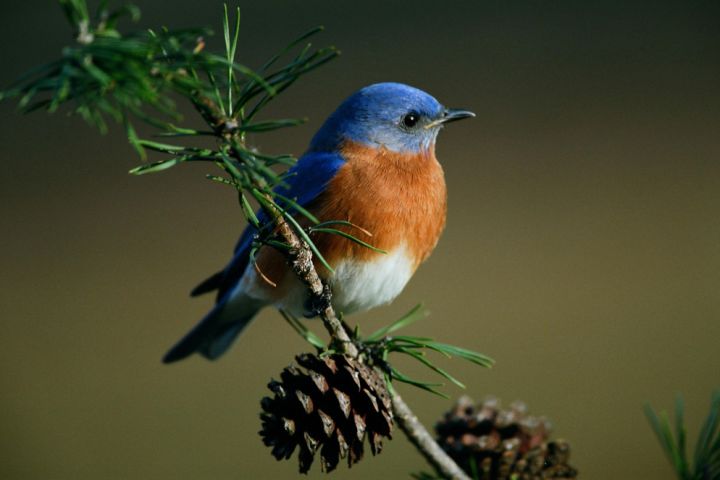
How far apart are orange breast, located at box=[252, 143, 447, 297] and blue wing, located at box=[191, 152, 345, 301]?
0.03m

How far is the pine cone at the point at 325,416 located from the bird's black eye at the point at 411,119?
1.21 metres

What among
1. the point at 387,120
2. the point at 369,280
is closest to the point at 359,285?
the point at 369,280

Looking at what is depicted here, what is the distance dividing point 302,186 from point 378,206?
0.23m

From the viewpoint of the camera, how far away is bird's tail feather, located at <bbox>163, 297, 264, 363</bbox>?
295 centimetres

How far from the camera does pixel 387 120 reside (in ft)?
7.88

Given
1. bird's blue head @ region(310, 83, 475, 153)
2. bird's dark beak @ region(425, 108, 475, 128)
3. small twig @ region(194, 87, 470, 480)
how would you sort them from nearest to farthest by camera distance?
small twig @ region(194, 87, 470, 480) → bird's blue head @ region(310, 83, 475, 153) → bird's dark beak @ region(425, 108, 475, 128)

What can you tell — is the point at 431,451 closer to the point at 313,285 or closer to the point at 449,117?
the point at 313,285

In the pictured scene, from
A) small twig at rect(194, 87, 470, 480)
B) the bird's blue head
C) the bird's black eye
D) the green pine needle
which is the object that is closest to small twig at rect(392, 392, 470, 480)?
small twig at rect(194, 87, 470, 480)

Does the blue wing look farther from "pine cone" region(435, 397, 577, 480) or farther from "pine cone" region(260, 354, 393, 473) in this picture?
"pine cone" region(435, 397, 577, 480)

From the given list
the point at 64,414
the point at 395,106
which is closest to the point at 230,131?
the point at 395,106

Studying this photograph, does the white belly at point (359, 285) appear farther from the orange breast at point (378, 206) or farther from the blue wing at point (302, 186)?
the blue wing at point (302, 186)

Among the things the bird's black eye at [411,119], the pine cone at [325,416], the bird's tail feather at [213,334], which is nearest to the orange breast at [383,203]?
the bird's black eye at [411,119]

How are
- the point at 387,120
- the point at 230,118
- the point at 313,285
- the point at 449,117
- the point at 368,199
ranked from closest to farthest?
1. the point at 230,118
2. the point at 313,285
3. the point at 368,199
4. the point at 387,120
5. the point at 449,117

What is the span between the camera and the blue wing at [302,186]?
7.03 ft
